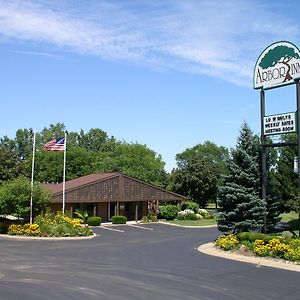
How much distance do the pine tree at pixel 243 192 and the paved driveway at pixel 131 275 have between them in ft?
9.61

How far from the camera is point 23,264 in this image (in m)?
19.8

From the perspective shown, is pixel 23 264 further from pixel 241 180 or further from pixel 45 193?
pixel 45 193

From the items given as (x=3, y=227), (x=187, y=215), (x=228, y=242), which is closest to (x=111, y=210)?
(x=187, y=215)

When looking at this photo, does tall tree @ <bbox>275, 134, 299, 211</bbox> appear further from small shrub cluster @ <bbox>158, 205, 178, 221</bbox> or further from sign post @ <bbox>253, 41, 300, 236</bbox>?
small shrub cluster @ <bbox>158, 205, 178, 221</bbox>

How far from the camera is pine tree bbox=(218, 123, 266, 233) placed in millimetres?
26500

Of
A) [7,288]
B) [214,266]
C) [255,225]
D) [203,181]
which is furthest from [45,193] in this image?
[203,181]

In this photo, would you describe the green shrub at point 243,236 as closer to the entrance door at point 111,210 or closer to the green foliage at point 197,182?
the entrance door at point 111,210

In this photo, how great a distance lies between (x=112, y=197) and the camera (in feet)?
163

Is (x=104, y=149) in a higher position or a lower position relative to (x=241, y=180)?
higher

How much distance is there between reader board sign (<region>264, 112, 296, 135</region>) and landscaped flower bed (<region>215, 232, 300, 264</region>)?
6101 mm

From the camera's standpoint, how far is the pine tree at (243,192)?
86.9ft

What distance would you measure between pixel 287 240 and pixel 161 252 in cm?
650

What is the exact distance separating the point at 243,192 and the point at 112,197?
81.2 ft

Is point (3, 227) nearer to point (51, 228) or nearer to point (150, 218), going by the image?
point (51, 228)
